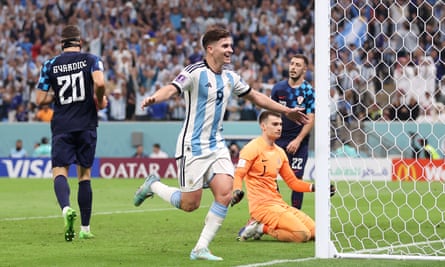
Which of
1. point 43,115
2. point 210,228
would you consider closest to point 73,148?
point 210,228

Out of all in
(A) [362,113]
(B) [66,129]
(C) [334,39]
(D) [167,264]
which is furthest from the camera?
(C) [334,39]

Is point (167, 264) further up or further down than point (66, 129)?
further down

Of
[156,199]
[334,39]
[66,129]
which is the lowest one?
[156,199]

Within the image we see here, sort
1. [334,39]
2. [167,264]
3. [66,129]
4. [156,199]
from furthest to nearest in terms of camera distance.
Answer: [334,39], [156,199], [66,129], [167,264]

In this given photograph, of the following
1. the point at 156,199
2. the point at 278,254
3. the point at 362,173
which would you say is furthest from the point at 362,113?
the point at 278,254

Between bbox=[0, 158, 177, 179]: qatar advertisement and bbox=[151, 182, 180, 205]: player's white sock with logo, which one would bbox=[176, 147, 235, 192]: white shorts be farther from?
bbox=[0, 158, 177, 179]: qatar advertisement

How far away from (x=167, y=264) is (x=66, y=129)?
2.88m

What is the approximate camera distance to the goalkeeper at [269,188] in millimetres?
10469

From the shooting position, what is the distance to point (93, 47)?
2908 centimetres

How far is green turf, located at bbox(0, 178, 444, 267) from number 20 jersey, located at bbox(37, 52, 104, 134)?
1226 millimetres

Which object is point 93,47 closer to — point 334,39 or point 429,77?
point 334,39

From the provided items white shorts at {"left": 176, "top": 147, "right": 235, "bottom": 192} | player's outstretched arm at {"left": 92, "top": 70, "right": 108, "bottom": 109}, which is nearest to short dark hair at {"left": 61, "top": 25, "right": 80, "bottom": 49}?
player's outstretched arm at {"left": 92, "top": 70, "right": 108, "bottom": 109}

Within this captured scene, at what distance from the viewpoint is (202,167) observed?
8.73m

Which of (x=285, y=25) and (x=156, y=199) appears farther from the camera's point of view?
(x=285, y=25)
